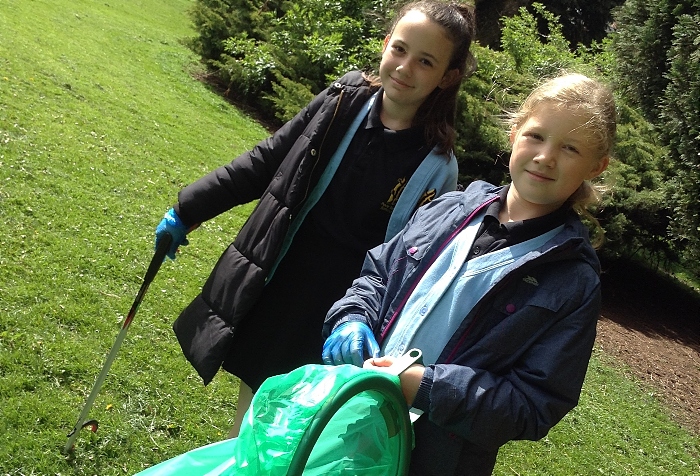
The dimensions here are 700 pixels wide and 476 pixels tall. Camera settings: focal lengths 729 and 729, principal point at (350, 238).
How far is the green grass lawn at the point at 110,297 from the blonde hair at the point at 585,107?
2310mm

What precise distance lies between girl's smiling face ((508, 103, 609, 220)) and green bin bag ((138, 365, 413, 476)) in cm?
66

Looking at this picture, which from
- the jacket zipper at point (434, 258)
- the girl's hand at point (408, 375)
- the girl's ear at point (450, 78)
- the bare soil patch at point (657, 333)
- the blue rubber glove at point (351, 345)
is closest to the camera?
the girl's hand at point (408, 375)

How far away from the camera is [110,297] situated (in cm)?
461

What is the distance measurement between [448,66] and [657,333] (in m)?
6.95

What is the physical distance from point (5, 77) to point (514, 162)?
25.6ft

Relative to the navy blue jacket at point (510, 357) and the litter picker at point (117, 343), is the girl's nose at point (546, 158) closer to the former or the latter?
the navy blue jacket at point (510, 357)

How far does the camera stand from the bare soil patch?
6773mm

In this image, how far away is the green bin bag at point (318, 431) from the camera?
54.9 inches

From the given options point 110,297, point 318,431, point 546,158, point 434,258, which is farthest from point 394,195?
point 110,297

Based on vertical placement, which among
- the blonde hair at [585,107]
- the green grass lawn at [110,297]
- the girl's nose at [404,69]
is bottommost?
the green grass lawn at [110,297]

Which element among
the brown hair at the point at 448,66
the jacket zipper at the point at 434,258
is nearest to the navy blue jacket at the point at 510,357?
the jacket zipper at the point at 434,258

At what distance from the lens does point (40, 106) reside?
25.5ft

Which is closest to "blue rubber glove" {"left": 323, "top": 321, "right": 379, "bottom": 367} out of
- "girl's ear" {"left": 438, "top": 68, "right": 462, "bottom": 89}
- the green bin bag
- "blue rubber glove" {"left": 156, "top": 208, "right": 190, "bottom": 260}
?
the green bin bag

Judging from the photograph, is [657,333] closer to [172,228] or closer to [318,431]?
[172,228]
